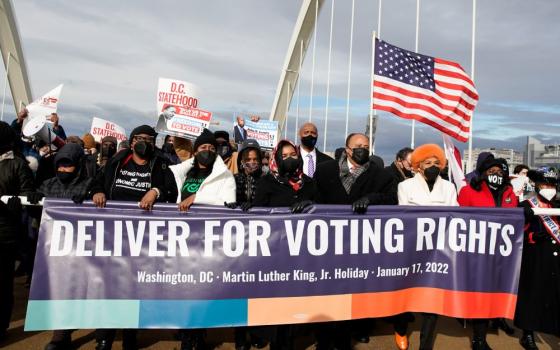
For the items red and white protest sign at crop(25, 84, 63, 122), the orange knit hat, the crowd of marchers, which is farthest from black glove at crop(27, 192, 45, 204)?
red and white protest sign at crop(25, 84, 63, 122)

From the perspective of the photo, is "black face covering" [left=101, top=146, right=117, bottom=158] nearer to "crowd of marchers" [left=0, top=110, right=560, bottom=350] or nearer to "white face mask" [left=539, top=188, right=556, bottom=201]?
"crowd of marchers" [left=0, top=110, right=560, bottom=350]

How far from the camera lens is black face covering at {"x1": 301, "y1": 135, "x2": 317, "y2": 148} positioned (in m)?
4.77

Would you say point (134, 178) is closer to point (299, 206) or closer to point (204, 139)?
point (204, 139)

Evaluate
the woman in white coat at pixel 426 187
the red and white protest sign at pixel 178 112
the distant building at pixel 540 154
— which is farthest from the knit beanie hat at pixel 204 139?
the distant building at pixel 540 154

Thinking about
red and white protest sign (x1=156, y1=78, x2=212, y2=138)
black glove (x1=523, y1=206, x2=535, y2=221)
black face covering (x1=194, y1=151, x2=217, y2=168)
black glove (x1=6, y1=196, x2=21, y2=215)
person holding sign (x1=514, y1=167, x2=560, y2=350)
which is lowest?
person holding sign (x1=514, y1=167, x2=560, y2=350)

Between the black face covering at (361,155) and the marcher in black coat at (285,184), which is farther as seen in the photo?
the black face covering at (361,155)

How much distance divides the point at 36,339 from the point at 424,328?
3.69 metres

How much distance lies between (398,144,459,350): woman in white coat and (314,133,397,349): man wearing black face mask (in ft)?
0.48

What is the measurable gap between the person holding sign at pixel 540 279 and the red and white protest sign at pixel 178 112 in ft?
15.2

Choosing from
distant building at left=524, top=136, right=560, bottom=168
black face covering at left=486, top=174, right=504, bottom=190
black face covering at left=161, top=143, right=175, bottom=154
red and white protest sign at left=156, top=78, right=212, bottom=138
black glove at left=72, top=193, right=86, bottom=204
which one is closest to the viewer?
black glove at left=72, top=193, right=86, bottom=204

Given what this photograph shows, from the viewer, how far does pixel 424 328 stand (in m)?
3.75

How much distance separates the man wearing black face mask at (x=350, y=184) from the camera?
12.4ft

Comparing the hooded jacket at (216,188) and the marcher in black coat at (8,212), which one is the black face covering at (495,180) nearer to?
the hooded jacket at (216,188)

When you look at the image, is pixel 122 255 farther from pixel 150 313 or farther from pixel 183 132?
pixel 183 132
